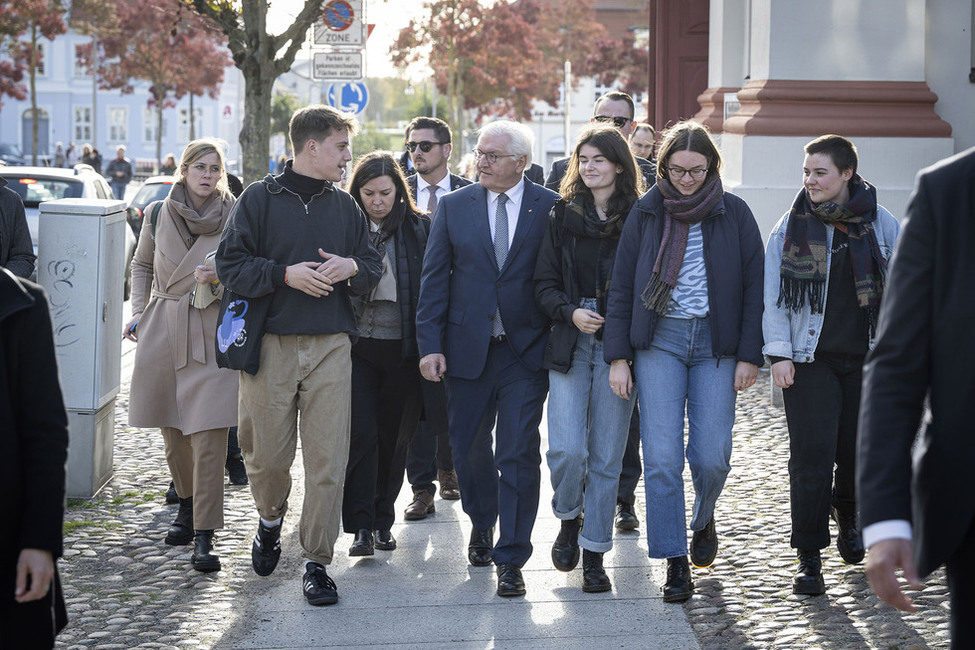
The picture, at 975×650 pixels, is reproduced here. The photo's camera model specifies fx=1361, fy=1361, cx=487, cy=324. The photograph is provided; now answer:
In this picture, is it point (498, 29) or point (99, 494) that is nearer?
point (99, 494)

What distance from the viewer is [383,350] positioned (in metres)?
6.39

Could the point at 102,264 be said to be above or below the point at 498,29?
below

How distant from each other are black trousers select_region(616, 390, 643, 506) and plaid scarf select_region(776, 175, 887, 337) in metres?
1.54

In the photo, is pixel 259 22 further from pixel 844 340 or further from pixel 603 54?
pixel 603 54

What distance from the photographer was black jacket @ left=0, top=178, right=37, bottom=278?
676 centimetres

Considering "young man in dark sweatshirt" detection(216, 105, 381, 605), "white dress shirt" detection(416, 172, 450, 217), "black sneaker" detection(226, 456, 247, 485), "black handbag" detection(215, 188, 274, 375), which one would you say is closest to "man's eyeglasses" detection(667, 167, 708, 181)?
"young man in dark sweatshirt" detection(216, 105, 381, 605)

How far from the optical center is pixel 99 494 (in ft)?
25.1

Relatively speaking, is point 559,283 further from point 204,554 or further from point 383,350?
point 204,554

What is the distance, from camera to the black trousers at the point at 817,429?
5.73 m

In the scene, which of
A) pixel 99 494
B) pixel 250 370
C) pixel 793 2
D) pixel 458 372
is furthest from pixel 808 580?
pixel 793 2

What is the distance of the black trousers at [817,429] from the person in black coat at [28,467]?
349 cm

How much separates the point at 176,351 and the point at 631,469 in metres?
2.41

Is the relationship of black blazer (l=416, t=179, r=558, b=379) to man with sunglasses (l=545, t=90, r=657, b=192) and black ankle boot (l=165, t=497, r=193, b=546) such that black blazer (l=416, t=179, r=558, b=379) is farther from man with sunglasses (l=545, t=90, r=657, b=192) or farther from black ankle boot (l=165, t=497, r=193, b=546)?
man with sunglasses (l=545, t=90, r=657, b=192)

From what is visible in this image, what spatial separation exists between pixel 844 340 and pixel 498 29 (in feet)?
131
